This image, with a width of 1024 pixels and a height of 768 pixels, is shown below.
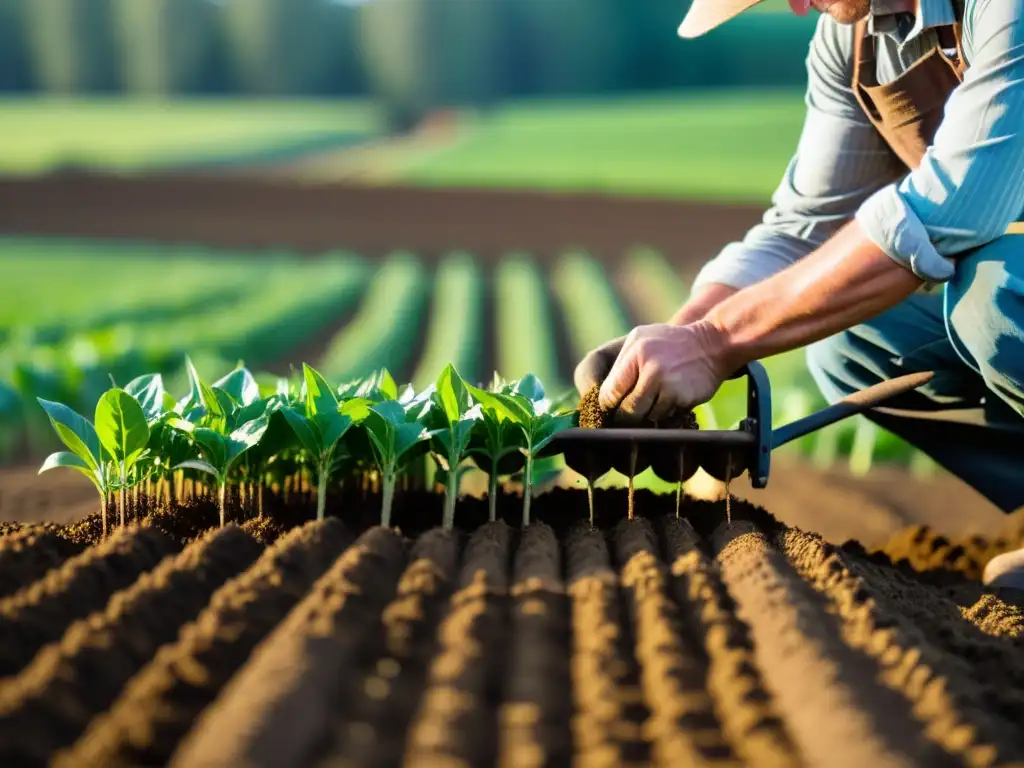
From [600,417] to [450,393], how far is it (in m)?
0.31

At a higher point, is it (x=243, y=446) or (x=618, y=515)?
(x=243, y=446)

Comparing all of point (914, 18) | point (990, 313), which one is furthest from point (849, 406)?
point (914, 18)

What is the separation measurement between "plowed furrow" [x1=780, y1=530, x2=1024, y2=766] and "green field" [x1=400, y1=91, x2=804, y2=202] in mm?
22178

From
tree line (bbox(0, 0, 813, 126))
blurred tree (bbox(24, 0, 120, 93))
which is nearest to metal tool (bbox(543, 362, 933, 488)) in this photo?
tree line (bbox(0, 0, 813, 126))

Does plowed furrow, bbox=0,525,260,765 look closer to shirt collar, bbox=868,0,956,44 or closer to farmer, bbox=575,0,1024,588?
farmer, bbox=575,0,1024,588

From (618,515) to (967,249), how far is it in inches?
35.0

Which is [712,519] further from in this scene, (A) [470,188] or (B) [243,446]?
(A) [470,188]

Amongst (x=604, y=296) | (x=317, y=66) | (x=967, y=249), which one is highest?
(x=317, y=66)

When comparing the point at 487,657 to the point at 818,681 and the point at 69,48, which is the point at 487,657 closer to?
the point at 818,681

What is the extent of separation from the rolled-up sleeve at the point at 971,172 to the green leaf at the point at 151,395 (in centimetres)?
140

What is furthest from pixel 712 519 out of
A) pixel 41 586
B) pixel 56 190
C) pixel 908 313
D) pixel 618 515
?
pixel 56 190

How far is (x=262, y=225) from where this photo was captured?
2112 cm

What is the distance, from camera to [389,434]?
2178mm

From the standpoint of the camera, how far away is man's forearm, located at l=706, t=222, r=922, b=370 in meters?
2.16
